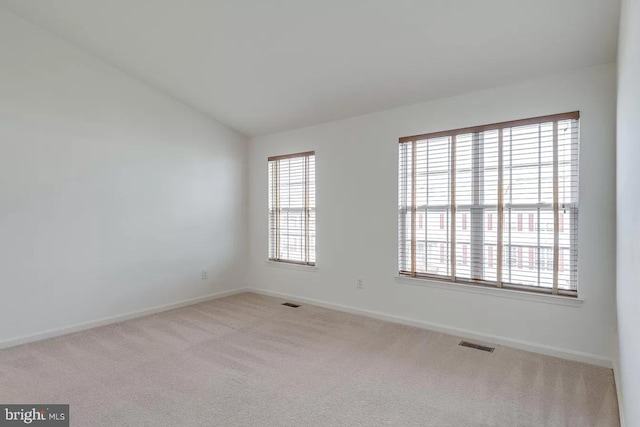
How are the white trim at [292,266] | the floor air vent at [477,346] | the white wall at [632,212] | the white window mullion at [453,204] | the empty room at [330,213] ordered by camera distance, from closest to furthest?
the white wall at [632,212] < the empty room at [330,213] < the floor air vent at [477,346] < the white window mullion at [453,204] < the white trim at [292,266]

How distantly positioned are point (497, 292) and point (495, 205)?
0.84m

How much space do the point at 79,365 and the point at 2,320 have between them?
109cm

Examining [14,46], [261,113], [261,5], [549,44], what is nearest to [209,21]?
[261,5]

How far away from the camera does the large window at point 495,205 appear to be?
3.09 metres

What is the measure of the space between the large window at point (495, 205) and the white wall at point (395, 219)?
0.34ft

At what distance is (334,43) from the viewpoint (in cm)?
312

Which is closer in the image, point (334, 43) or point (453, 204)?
point (334, 43)

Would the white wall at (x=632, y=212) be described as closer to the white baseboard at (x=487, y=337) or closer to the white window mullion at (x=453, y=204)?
the white baseboard at (x=487, y=337)

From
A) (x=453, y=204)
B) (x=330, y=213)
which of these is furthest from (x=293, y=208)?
(x=453, y=204)

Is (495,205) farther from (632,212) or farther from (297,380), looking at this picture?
(297,380)

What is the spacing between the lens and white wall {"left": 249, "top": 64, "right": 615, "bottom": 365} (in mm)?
2896

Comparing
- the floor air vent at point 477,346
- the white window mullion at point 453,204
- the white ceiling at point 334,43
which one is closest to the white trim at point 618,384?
the floor air vent at point 477,346

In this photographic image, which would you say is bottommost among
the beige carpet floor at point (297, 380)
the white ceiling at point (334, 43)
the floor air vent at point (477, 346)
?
the beige carpet floor at point (297, 380)

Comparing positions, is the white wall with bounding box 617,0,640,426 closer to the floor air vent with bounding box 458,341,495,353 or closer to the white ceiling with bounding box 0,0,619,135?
the white ceiling with bounding box 0,0,619,135
